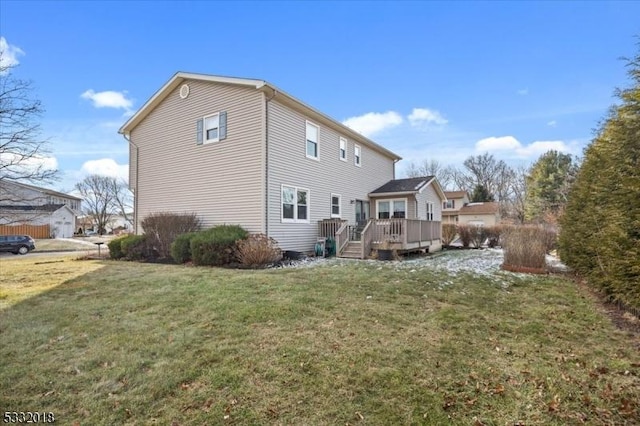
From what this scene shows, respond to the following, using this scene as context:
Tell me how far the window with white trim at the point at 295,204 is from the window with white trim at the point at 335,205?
2.06 meters

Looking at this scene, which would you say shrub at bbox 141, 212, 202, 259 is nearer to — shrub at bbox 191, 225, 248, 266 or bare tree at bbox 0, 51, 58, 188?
shrub at bbox 191, 225, 248, 266

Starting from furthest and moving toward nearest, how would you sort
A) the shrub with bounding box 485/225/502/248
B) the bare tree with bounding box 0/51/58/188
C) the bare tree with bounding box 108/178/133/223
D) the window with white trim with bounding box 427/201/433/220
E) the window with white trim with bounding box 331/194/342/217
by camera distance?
1. the bare tree with bounding box 108/178/133/223
2. the shrub with bounding box 485/225/502/248
3. the window with white trim with bounding box 427/201/433/220
4. the window with white trim with bounding box 331/194/342/217
5. the bare tree with bounding box 0/51/58/188

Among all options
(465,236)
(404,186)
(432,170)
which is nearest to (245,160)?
(404,186)

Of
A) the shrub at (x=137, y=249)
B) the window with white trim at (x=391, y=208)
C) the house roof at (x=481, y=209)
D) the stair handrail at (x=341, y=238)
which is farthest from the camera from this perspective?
the house roof at (x=481, y=209)

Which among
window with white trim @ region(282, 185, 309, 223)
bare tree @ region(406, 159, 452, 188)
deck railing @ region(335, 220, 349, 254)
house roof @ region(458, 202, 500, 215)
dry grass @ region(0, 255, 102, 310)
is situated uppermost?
bare tree @ region(406, 159, 452, 188)

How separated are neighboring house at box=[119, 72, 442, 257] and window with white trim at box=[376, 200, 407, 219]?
7.50ft

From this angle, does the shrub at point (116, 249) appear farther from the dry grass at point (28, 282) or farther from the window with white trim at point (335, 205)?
the window with white trim at point (335, 205)

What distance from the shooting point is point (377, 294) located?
6633 mm

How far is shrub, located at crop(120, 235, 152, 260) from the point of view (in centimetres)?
1348

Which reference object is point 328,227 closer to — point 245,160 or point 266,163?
point 266,163

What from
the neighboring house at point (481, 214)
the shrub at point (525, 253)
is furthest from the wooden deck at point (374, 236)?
the neighboring house at point (481, 214)

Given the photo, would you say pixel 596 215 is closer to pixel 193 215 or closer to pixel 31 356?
pixel 31 356

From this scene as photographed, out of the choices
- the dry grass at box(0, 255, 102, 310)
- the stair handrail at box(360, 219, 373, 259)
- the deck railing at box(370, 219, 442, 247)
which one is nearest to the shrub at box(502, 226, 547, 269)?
the deck railing at box(370, 219, 442, 247)

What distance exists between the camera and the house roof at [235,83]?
1212cm
